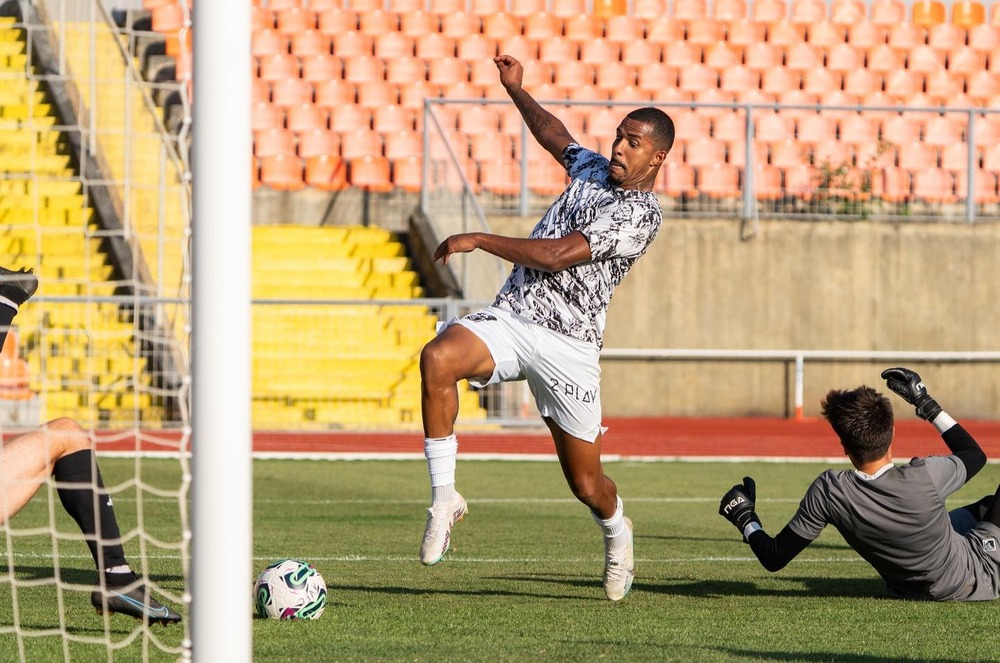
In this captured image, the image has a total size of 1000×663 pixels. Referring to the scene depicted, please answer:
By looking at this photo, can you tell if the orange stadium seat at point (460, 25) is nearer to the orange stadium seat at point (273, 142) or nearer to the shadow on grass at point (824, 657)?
the orange stadium seat at point (273, 142)

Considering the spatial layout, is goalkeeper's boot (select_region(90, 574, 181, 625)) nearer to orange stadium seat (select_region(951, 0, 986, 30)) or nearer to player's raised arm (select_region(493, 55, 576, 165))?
player's raised arm (select_region(493, 55, 576, 165))

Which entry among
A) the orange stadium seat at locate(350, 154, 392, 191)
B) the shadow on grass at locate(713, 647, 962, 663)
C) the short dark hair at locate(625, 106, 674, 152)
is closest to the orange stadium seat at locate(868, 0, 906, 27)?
the orange stadium seat at locate(350, 154, 392, 191)

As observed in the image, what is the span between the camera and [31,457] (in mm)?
5020

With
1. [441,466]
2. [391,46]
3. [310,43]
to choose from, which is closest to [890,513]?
[441,466]

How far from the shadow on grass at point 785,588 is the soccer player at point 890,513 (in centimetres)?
30

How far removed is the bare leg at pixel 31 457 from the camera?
4.93m

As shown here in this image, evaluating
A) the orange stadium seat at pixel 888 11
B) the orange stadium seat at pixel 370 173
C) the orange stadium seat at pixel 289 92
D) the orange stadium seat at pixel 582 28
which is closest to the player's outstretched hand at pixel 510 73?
the orange stadium seat at pixel 370 173

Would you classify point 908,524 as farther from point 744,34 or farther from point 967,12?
point 967,12

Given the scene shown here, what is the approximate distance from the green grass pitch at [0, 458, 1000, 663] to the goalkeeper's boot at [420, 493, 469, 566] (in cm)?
22

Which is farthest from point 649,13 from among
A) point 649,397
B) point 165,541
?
point 165,541

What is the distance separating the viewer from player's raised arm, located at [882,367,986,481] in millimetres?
6039

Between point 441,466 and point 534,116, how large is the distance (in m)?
1.86

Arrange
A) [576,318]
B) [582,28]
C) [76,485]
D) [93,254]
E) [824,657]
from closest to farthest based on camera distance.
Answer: [824,657], [76,485], [576,318], [93,254], [582,28]

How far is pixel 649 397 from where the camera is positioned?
18359 mm
